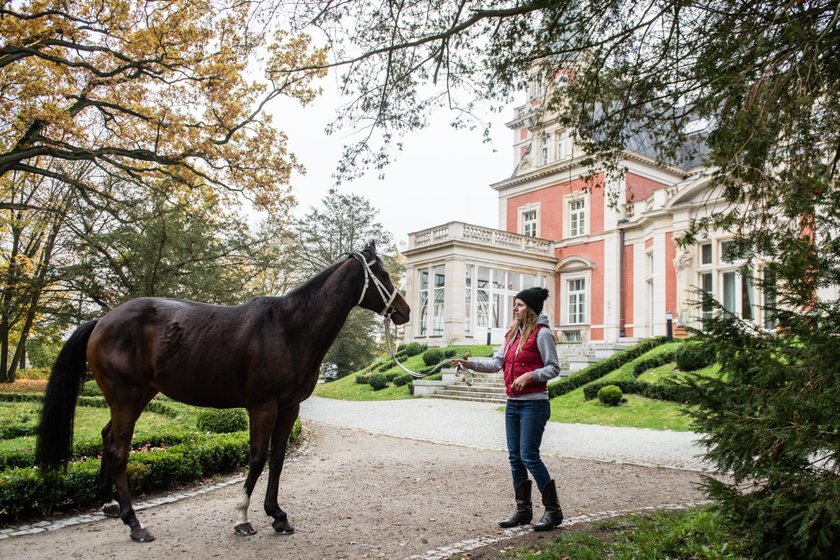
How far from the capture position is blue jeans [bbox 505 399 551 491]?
4641 millimetres

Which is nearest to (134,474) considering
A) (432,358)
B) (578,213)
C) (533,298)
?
(533,298)

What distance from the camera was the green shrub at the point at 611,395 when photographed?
1419cm

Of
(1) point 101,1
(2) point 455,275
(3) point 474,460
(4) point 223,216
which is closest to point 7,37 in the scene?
(1) point 101,1

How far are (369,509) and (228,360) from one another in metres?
2.01

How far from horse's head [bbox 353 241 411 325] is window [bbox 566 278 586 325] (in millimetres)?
26210

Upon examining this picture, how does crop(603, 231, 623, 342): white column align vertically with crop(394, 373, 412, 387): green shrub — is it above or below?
above

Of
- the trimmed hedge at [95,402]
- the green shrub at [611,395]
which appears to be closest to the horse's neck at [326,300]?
the trimmed hedge at [95,402]

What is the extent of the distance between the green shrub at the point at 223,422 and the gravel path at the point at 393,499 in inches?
42.6

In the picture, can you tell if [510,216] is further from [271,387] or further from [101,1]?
[271,387]

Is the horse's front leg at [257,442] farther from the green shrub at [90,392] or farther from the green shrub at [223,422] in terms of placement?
the green shrub at [90,392]

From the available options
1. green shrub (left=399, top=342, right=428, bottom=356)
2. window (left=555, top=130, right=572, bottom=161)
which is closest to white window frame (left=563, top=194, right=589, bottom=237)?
window (left=555, top=130, right=572, bottom=161)

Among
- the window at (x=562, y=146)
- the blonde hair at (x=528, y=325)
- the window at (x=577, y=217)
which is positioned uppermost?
the window at (x=562, y=146)

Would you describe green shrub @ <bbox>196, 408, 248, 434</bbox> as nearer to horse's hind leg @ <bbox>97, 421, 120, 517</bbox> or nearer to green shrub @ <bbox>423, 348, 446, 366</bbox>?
horse's hind leg @ <bbox>97, 421, 120, 517</bbox>

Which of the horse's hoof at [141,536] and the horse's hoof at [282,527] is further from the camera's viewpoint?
the horse's hoof at [282,527]
